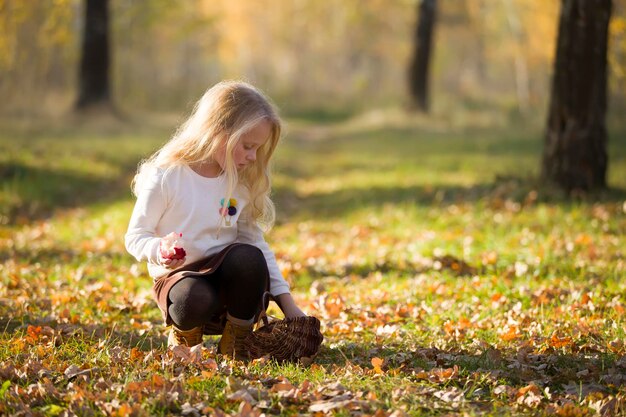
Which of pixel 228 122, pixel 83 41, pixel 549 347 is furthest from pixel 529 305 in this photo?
pixel 83 41

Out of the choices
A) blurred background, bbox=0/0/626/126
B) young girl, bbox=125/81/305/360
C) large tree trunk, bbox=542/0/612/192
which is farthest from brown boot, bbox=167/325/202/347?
large tree trunk, bbox=542/0/612/192

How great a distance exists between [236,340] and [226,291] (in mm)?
289

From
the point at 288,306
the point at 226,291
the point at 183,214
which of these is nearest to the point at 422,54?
the point at 288,306

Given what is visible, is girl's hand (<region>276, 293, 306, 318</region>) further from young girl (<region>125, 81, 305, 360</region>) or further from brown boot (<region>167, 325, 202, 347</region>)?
brown boot (<region>167, 325, 202, 347</region>)

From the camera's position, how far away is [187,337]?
4223 mm

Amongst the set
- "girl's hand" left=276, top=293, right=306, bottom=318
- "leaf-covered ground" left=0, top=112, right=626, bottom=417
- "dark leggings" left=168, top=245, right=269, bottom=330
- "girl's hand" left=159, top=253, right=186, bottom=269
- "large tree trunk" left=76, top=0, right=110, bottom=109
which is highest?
"large tree trunk" left=76, top=0, right=110, bottom=109

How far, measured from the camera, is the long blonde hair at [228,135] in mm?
4281

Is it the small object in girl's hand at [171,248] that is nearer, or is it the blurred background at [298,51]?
the small object in girl's hand at [171,248]

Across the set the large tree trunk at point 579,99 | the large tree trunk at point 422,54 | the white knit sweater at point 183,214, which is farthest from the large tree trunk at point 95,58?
the white knit sweater at point 183,214

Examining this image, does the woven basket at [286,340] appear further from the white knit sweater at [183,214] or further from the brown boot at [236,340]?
the white knit sweater at [183,214]

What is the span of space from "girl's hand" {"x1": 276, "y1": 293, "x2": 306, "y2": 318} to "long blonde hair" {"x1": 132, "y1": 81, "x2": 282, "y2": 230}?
19.9 inches

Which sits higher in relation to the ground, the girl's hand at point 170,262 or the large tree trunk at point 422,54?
the large tree trunk at point 422,54

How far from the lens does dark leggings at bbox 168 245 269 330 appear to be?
13.2 ft

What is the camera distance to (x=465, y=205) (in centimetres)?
976
